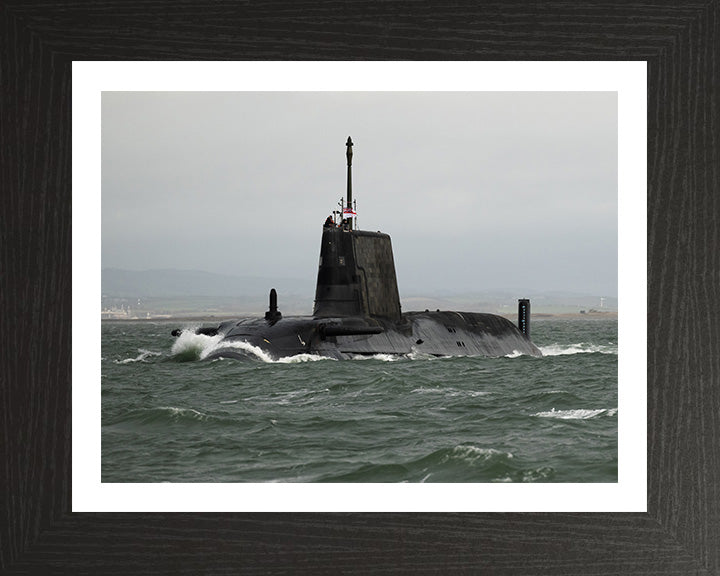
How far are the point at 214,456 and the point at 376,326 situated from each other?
6591mm

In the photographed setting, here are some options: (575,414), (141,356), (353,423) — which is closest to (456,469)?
(353,423)

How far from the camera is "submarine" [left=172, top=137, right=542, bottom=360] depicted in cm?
1146

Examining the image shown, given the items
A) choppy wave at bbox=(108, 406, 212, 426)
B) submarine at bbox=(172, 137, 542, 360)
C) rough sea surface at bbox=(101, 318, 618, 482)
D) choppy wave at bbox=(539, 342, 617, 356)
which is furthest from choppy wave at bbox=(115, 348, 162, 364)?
choppy wave at bbox=(539, 342, 617, 356)

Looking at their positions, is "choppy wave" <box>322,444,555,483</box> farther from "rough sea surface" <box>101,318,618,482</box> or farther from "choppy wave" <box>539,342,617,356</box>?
"choppy wave" <box>539,342,617,356</box>

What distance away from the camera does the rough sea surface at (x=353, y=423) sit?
5.31m

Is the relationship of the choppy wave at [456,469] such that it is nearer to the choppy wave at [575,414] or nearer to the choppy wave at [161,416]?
the choppy wave at [575,414]

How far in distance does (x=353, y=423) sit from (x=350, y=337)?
4675mm

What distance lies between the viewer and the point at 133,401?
746 centimetres

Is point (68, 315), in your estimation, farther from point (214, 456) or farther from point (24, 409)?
point (214, 456)

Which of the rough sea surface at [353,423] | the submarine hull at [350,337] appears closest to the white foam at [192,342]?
the submarine hull at [350,337]

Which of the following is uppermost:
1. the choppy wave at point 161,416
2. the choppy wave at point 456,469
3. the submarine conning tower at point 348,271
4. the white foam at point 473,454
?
the submarine conning tower at point 348,271

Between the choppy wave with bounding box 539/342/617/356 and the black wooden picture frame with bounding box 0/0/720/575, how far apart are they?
39.2 feet

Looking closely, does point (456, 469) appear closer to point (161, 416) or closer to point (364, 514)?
point (364, 514)

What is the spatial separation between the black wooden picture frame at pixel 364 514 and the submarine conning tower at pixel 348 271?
779 centimetres
